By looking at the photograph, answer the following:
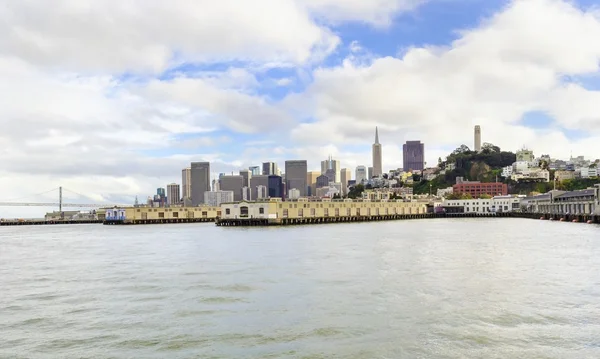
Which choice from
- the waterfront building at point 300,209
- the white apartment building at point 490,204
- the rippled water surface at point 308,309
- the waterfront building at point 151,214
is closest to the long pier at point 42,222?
the waterfront building at point 151,214

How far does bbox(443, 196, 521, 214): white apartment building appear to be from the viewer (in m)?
178

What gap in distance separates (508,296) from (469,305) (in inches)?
118

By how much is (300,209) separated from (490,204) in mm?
95555

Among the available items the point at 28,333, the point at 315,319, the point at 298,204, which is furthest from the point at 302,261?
the point at 298,204

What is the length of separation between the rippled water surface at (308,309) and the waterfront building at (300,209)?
234 feet

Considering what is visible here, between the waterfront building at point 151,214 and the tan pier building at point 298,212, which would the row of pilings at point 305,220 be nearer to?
the tan pier building at point 298,212

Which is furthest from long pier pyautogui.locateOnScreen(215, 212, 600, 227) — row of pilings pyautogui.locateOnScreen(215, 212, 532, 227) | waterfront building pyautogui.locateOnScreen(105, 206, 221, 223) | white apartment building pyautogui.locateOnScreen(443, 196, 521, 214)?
waterfront building pyautogui.locateOnScreen(105, 206, 221, 223)

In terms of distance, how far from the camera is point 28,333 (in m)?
17.7

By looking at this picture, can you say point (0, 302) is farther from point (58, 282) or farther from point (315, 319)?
point (315, 319)

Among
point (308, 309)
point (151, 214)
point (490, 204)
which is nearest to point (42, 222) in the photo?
point (151, 214)

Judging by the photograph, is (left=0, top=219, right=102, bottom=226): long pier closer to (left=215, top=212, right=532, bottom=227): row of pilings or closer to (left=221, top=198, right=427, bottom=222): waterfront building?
(left=221, top=198, right=427, bottom=222): waterfront building

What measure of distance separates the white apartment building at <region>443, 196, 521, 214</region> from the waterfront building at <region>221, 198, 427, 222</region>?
46.0 m

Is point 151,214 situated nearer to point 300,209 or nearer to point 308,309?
point 300,209

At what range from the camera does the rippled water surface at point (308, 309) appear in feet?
50.5
